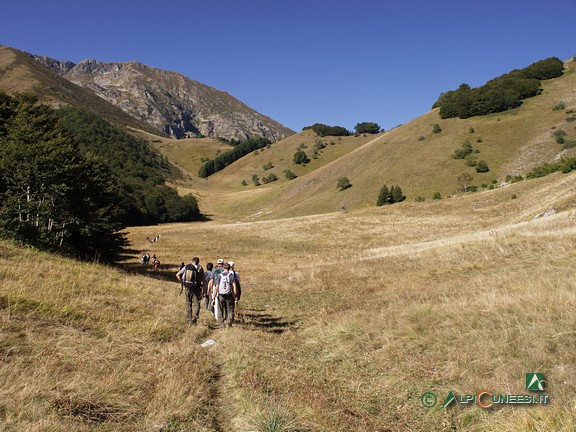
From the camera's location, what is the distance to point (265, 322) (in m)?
13.0

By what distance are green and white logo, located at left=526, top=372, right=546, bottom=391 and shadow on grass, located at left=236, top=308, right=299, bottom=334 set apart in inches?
289

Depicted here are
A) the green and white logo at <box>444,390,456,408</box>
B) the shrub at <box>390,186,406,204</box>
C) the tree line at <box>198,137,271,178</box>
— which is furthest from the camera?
the tree line at <box>198,137,271,178</box>

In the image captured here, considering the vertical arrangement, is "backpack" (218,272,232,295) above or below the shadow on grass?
above

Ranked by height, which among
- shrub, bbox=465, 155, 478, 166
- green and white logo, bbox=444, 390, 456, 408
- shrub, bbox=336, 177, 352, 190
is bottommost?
green and white logo, bbox=444, 390, 456, 408

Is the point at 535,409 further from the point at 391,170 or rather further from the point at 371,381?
the point at 391,170

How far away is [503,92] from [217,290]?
10374 cm

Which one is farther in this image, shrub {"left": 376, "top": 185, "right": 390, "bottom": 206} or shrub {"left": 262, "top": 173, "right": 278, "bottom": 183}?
shrub {"left": 262, "top": 173, "right": 278, "bottom": 183}

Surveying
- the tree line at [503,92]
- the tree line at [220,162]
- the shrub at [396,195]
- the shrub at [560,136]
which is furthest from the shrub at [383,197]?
the tree line at [220,162]

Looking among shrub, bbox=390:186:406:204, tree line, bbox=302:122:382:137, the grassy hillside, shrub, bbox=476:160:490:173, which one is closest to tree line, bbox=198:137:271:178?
tree line, bbox=302:122:382:137

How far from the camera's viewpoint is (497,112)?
87750 millimetres

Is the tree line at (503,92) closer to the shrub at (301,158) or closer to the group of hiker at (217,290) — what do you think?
the shrub at (301,158)

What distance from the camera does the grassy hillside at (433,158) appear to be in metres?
68.5

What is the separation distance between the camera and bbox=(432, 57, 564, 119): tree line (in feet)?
288

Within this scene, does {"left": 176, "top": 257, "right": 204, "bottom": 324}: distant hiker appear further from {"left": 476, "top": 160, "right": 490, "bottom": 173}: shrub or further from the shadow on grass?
{"left": 476, "top": 160, "right": 490, "bottom": 173}: shrub
